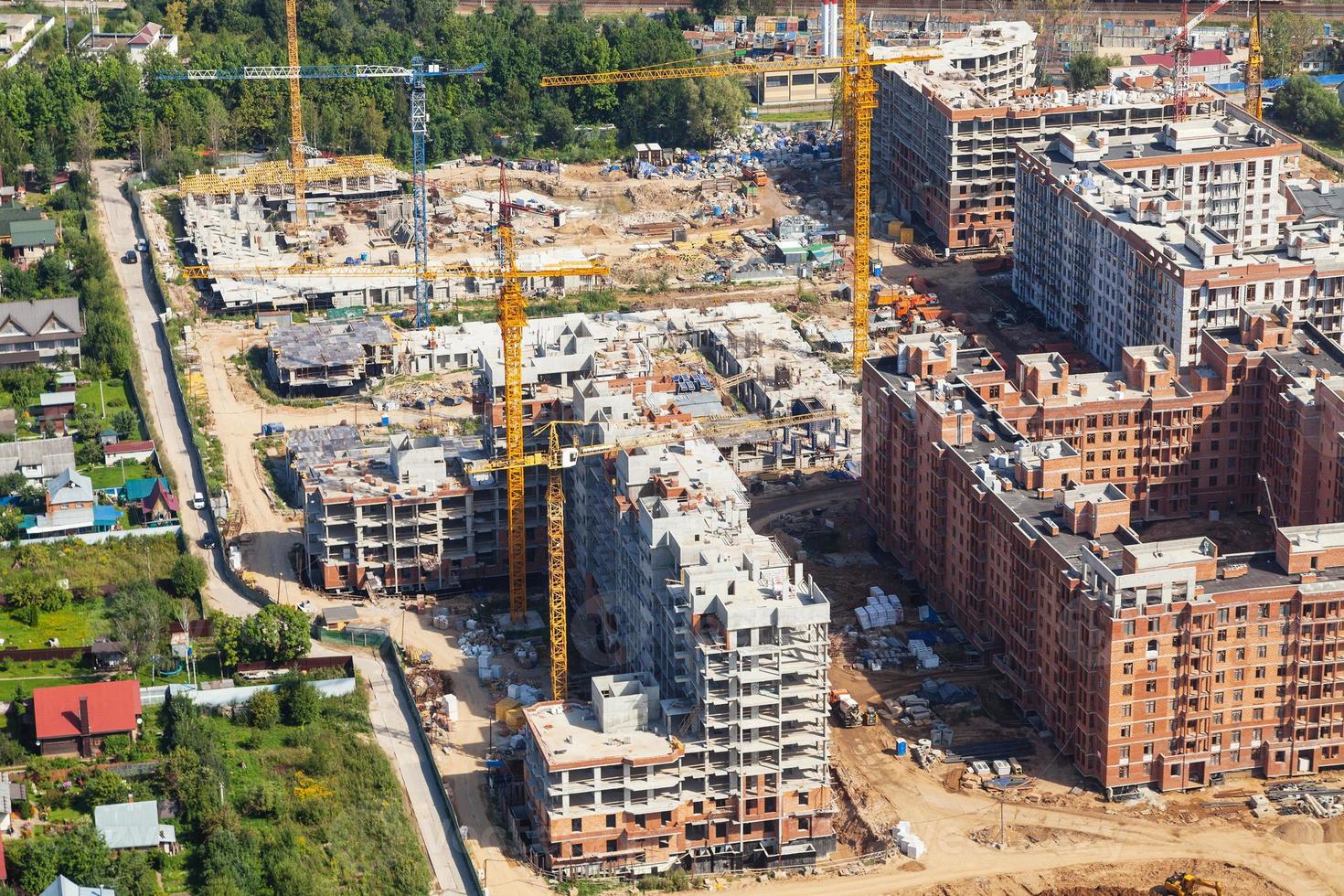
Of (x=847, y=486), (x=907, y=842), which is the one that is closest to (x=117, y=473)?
(x=847, y=486)

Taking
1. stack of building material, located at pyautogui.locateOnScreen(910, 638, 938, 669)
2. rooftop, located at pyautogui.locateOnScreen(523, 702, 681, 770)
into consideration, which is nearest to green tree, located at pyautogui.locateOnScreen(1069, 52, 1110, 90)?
stack of building material, located at pyautogui.locateOnScreen(910, 638, 938, 669)

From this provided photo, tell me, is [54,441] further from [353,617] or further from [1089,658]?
[1089,658]

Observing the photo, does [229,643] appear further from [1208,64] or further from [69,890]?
[1208,64]

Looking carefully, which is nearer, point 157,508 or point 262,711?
point 262,711

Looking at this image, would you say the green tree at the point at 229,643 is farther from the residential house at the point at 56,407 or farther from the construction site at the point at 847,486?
the residential house at the point at 56,407

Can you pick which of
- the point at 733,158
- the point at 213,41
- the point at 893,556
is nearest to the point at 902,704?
the point at 893,556
